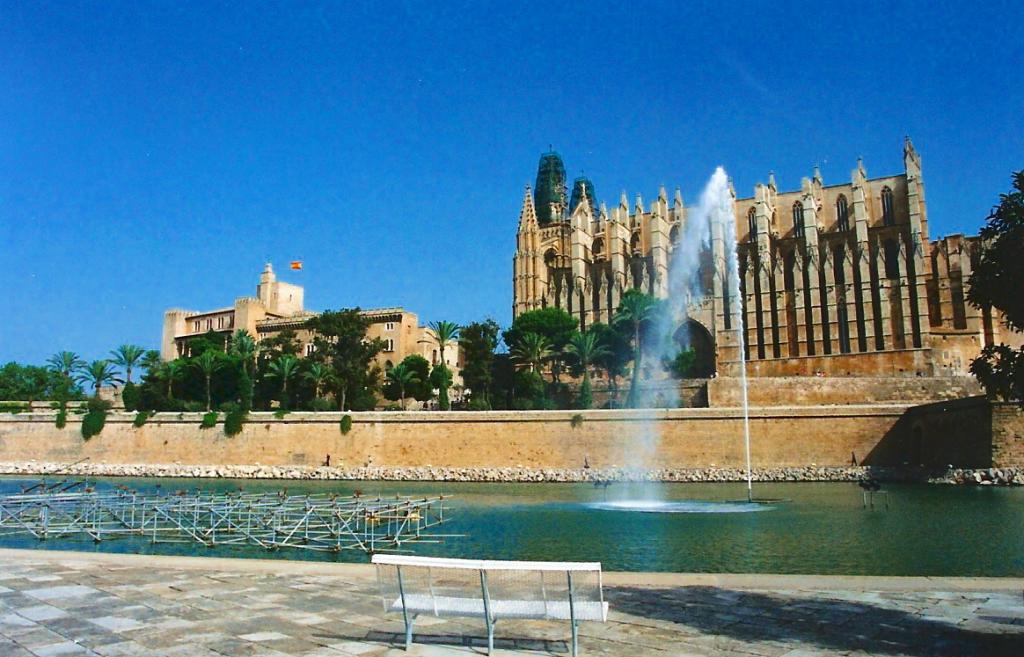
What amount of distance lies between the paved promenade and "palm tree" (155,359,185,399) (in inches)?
1775

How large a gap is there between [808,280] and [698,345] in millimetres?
8382

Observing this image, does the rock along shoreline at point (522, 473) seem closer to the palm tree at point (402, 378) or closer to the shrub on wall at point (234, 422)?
the shrub on wall at point (234, 422)

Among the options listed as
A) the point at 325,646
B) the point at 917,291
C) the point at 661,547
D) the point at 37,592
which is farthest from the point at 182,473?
the point at 917,291

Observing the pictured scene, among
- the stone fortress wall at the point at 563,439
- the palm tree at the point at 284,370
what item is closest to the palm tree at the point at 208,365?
the palm tree at the point at 284,370

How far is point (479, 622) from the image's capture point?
6.50 m

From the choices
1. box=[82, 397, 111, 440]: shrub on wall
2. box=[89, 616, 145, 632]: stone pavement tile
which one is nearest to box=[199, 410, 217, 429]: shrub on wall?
box=[82, 397, 111, 440]: shrub on wall

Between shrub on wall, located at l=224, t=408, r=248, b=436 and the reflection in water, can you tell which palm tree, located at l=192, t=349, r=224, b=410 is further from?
the reflection in water

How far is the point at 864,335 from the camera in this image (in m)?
49.7

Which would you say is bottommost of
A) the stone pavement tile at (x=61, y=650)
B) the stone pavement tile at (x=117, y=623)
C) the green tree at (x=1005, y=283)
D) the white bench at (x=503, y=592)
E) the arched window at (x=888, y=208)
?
the stone pavement tile at (x=117, y=623)

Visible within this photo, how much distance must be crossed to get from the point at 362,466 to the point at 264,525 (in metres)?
22.8

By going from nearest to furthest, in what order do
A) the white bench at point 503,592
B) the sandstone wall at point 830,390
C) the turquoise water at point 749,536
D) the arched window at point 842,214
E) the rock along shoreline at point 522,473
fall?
the white bench at point 503,592, the turquoise water at point 749,536, the rock along shoreline at point 522,473, the sandstone wall at point 830,390, the arched window at point 842,214

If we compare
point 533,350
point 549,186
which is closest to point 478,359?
point 533,350

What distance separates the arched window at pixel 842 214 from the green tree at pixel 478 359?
2555 centimetres

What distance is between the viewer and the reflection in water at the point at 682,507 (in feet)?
69.4
